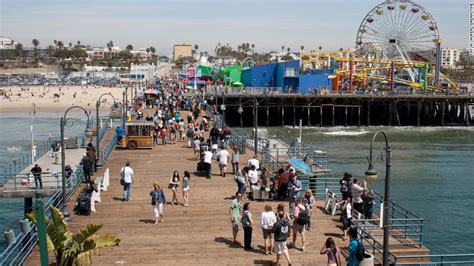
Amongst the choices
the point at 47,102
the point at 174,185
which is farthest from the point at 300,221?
the point at 47,102

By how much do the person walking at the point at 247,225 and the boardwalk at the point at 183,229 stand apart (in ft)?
0.68

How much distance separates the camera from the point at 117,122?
134 feet

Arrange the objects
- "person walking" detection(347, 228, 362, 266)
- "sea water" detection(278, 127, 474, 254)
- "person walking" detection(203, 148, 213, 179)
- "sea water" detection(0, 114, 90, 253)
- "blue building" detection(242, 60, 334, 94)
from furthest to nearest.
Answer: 1. "blue building" detection(242, 60, 334, 94)
2. "sea water" detection(0, 114, 90, 253)
3. "sea water" detection(278, 127, 474, 254)
4. "person walking" detection(203, 148, 213, 179)
5. "person walking" detection(347, 228, 362, 266)

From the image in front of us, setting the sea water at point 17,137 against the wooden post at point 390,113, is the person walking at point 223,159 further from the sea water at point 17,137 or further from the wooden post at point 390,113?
the wooden post at point 390,113

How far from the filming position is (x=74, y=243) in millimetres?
10227

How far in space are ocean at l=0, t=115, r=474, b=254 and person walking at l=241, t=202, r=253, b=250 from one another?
9.69m

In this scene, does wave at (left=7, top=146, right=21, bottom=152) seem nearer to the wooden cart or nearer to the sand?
the wooden cart

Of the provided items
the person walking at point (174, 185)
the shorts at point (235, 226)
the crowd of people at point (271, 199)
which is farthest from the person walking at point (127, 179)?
the shorts at point (235, 226)

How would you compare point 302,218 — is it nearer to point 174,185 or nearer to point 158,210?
point 158,210

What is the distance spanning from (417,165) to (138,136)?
19.4 m

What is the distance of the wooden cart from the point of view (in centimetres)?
2586

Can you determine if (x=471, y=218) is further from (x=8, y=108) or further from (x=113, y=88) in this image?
(x=113, y=88)

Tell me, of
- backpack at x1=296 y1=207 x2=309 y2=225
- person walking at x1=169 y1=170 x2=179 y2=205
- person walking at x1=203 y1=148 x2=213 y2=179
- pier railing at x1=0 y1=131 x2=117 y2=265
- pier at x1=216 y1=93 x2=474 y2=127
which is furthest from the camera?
pier at x1=216 y1=93 x2=474 y2=127

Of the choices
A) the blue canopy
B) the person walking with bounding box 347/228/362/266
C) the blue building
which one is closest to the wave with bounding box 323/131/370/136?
the blue building
